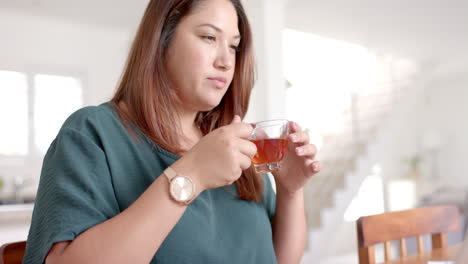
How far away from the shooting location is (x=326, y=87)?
8445 millimetres

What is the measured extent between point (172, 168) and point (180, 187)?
0.04 metres

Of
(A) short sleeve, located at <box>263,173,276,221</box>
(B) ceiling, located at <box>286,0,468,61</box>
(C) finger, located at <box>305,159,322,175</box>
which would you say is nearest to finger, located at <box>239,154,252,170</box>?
(C) finger, located at <box>305,159,322,175</box>

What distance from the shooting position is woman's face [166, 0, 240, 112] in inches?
43.9

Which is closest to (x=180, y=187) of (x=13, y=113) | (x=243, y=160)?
(x=243, y=160)

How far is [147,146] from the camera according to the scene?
3.56 feet

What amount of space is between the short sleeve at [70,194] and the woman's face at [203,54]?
304 millimetres

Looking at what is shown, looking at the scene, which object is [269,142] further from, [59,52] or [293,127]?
[59,52]

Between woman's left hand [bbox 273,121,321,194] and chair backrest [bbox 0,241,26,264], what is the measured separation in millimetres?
668

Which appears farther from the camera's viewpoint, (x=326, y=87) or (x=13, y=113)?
(x=326, y=87)

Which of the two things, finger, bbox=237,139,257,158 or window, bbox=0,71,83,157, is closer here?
finger, bbox=237,139,257,158

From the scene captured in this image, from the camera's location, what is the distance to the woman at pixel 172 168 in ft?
2.59

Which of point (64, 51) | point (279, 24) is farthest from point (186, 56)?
point (64, 51)

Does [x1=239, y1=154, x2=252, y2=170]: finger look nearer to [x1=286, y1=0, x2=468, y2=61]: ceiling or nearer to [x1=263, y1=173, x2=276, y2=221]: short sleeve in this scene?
[x1=263, y1=173, x2=276, y2=221]: short sleeve

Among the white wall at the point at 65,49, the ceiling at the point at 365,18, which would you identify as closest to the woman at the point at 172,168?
the ceiling at the point at 365,18
